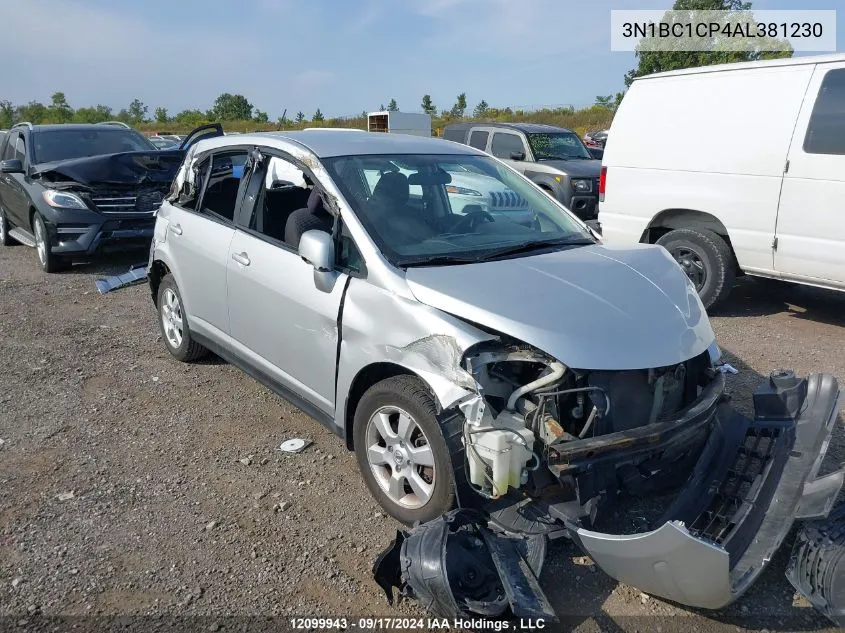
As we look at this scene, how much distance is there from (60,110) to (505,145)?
173 ft

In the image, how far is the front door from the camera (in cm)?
355

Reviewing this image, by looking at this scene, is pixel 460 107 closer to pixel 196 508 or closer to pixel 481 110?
pixel 481 110

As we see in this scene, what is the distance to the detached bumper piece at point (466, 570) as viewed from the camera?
8.25ft

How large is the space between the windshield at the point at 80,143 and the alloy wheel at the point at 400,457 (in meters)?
8.19

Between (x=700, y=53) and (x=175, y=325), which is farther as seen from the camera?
(x=700, y=53)

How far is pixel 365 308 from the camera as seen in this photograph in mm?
3275

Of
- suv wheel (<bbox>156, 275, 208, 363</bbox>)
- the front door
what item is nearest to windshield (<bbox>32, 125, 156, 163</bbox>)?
suv wheel (<bbox>156, 275, 208, 363</bbox>)

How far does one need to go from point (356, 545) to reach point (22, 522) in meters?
1.68

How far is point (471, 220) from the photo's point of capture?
156 inches

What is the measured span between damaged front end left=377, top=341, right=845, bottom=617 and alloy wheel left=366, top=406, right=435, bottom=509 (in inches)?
9.3

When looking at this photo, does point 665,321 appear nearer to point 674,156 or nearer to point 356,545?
point 356,545

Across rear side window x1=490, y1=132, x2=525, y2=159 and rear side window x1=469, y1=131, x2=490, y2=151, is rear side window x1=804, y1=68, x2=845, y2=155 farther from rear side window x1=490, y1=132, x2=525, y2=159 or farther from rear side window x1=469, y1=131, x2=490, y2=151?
rear side window x1=469, y1=131, x2=490, y2=151

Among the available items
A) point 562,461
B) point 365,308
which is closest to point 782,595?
point 562,461

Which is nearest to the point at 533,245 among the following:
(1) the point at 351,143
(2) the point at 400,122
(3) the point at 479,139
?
(1) the point at 351,143
